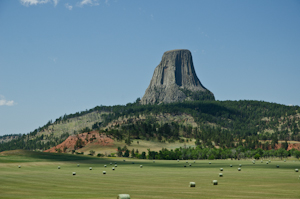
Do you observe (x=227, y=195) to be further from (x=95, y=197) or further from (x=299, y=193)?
(x=95, y=197)

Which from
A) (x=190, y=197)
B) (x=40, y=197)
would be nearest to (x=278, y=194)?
(x=190, y=197)

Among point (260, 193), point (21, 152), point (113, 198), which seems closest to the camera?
point (113, 198)

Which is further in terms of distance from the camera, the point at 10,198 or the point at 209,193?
the point at 209,193

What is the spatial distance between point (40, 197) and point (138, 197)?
1047 centimetres

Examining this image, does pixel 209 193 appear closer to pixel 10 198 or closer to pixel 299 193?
pixel 299 193

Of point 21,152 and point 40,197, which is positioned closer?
point 40,197

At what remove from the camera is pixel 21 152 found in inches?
7490

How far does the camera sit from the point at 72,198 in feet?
121

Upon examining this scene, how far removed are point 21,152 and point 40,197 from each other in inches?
6427

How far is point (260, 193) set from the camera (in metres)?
39.4

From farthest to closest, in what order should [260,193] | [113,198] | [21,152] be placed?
[21,152] < [260,193] < [113,198]

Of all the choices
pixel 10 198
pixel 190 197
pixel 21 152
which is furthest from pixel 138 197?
pixel 21 152

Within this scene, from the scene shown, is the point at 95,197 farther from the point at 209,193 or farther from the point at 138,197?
the point at 209,193

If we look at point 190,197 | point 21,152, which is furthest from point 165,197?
point 21,152
